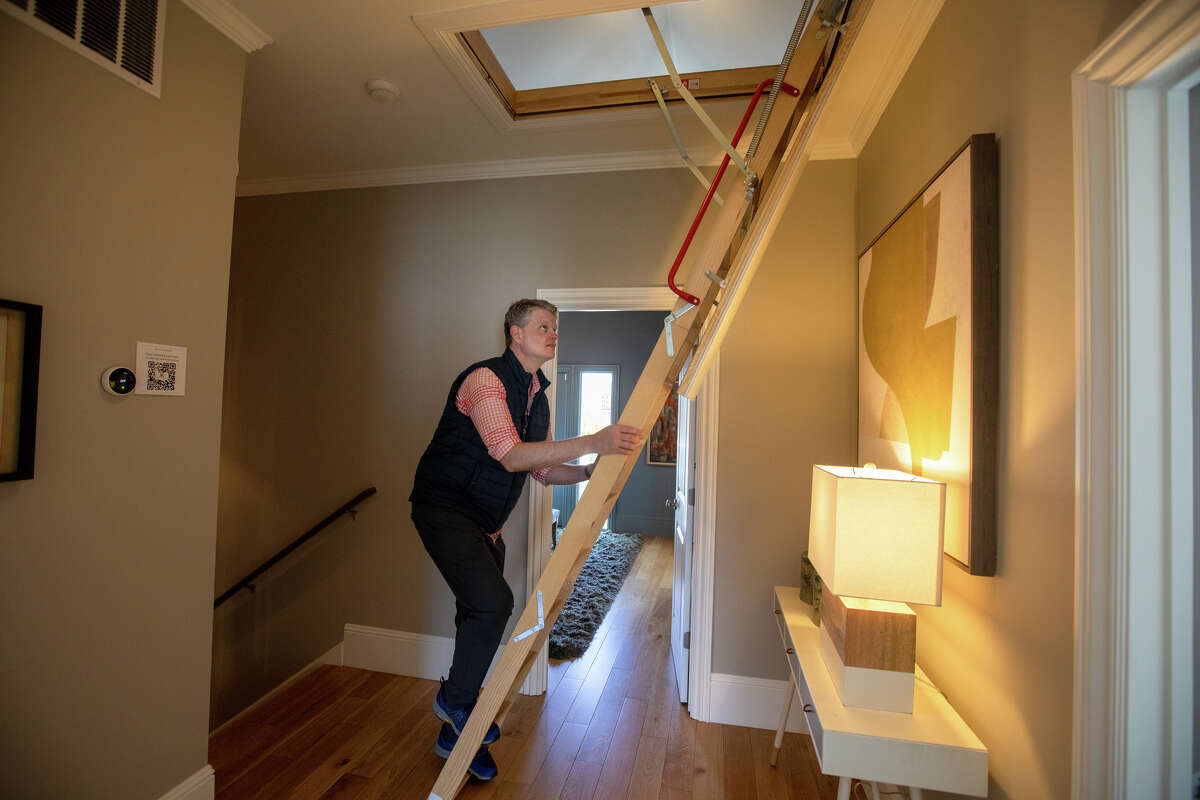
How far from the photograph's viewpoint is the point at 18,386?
4.17 feet

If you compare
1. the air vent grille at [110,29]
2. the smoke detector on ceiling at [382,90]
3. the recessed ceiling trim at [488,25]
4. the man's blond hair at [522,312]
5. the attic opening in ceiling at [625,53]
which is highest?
the attic opening in ceiling at [625,53]

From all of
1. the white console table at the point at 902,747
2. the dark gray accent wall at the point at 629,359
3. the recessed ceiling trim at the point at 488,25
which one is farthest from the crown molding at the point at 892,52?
the dark gray accent wall at the point at 629,359

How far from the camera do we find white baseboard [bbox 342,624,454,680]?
2.71m

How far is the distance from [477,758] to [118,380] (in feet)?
5.69

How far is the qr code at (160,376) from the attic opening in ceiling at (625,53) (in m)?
1.50

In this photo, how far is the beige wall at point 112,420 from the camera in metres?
1.30

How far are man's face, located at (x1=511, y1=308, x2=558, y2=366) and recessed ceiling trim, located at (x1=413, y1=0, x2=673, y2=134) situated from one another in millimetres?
949

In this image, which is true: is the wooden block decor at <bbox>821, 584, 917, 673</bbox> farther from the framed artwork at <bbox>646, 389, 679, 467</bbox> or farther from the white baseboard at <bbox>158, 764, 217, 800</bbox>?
the framed artwork at <bbox>646, 389, 679, 467</bbox>

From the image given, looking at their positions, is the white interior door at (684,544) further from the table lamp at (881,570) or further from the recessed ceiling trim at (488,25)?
the recessed ceiling trim at (488,25)

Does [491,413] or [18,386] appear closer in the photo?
[18,386]

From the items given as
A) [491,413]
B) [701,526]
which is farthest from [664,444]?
[491,413]

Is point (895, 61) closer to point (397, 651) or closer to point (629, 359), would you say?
point (397, 651)

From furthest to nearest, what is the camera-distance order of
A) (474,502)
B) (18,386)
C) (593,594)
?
(593,594)
(474,502)
(18,386)

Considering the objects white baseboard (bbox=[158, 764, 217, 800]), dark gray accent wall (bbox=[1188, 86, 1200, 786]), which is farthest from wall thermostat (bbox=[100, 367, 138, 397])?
dark gray accent wall (bbox=[1188, 86, 1200, 786])
